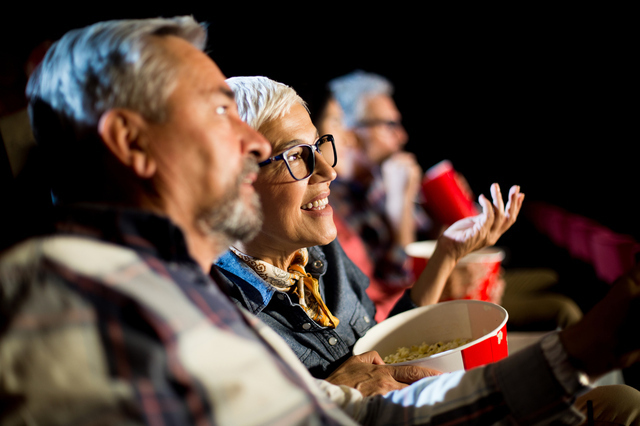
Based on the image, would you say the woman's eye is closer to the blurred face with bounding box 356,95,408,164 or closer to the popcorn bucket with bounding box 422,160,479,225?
the popcorn bucket with bounding box 422,160,479,225

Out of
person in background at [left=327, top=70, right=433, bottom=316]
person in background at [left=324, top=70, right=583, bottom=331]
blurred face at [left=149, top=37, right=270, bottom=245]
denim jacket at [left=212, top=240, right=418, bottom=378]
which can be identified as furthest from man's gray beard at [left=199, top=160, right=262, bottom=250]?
person in background at [left=327, top=70, right=433, bottom=316]

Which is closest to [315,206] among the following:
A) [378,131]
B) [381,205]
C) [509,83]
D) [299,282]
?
[299,282]

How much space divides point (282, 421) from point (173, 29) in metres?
0.66

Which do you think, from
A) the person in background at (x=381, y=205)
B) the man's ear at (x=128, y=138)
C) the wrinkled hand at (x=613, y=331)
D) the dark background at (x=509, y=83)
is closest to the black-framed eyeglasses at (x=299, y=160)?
the man's ear at (x=128, y=138)

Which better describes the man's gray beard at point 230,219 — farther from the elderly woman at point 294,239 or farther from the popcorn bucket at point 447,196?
the popcorn bucket at point 447,196

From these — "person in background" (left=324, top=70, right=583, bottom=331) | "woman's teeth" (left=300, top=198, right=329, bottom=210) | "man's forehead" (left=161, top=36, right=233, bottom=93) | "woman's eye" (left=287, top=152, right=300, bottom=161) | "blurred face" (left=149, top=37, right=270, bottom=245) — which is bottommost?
"person in background" (left=324, top=70, right=583, bottom=331)

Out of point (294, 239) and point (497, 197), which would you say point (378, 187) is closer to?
point (497, 197)

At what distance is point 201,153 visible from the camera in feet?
2.37

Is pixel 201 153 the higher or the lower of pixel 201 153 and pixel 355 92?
the higher

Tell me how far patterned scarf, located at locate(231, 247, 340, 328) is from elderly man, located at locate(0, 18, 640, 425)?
278 mm

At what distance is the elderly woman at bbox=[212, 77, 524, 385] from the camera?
1.09 m

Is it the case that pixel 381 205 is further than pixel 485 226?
Yes

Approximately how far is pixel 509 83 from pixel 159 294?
245 inches

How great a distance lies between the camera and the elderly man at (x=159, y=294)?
1.69 ft
